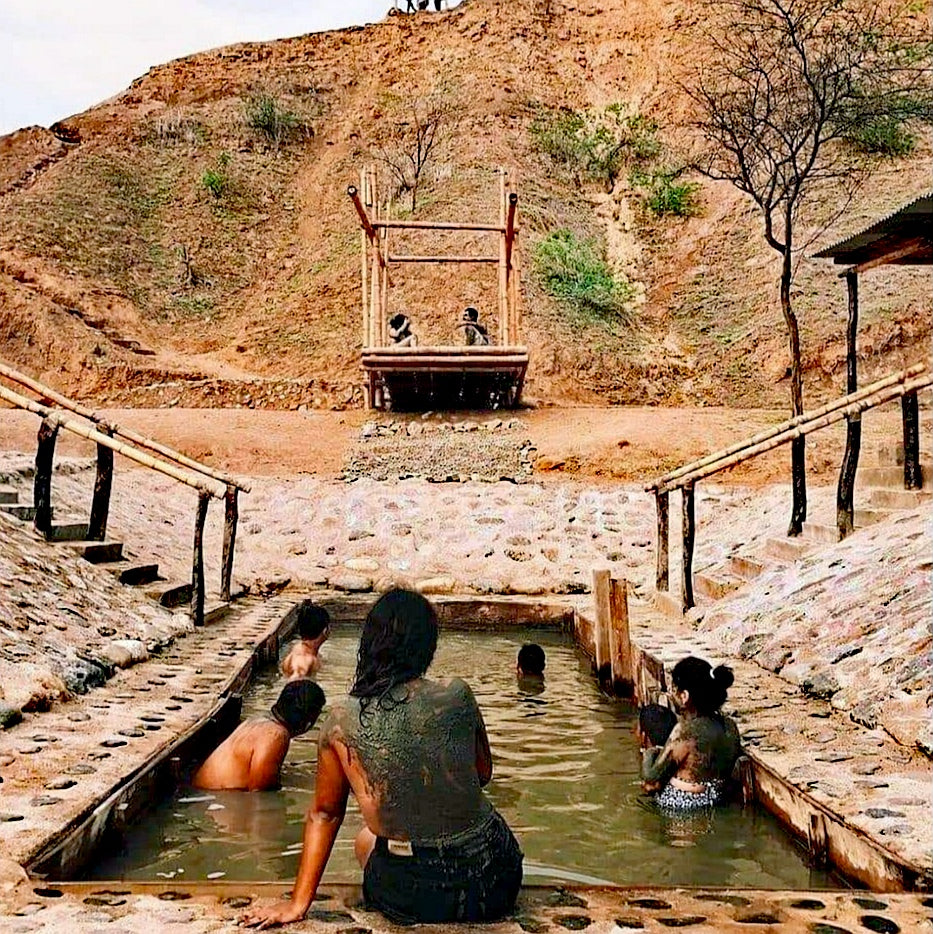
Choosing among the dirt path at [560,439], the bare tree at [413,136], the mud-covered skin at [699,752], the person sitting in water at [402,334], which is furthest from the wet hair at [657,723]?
the bare tree at [413,136]

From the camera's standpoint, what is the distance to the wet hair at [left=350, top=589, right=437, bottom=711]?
275cm

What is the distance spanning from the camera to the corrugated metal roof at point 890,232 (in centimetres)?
787

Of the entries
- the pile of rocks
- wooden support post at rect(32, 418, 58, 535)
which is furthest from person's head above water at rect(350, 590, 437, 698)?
the pile of rocks

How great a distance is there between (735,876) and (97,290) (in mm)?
28132

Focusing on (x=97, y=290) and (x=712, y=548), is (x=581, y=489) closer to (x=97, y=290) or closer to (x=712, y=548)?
(x=712, y=548)

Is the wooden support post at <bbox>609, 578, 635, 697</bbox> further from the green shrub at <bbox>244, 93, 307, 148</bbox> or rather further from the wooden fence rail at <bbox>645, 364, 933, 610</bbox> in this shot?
the green shrub at <bbox>244, 93, 307, 148</bbox>

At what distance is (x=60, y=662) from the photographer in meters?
5.55

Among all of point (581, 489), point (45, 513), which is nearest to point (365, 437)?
point (581, 489)

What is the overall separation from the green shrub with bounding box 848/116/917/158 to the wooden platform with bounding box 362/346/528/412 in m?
17.1

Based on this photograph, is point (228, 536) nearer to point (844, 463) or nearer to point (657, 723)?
point (657, 723)

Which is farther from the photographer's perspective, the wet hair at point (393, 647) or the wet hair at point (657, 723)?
the wet hair at point (657, 723)

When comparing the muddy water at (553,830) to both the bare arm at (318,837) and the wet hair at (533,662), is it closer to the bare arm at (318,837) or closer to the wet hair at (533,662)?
the bare arm at (318,837)

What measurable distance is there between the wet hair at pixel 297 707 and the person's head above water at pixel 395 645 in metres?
2.21

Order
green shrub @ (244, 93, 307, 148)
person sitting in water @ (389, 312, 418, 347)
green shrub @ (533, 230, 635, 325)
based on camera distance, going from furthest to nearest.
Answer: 1. green shrub @ (244, 93, 307, 148)
2. green shrub @ (533, 230, 635, 325)
3. person sitting in water @ (389, 312, 418, 347)
